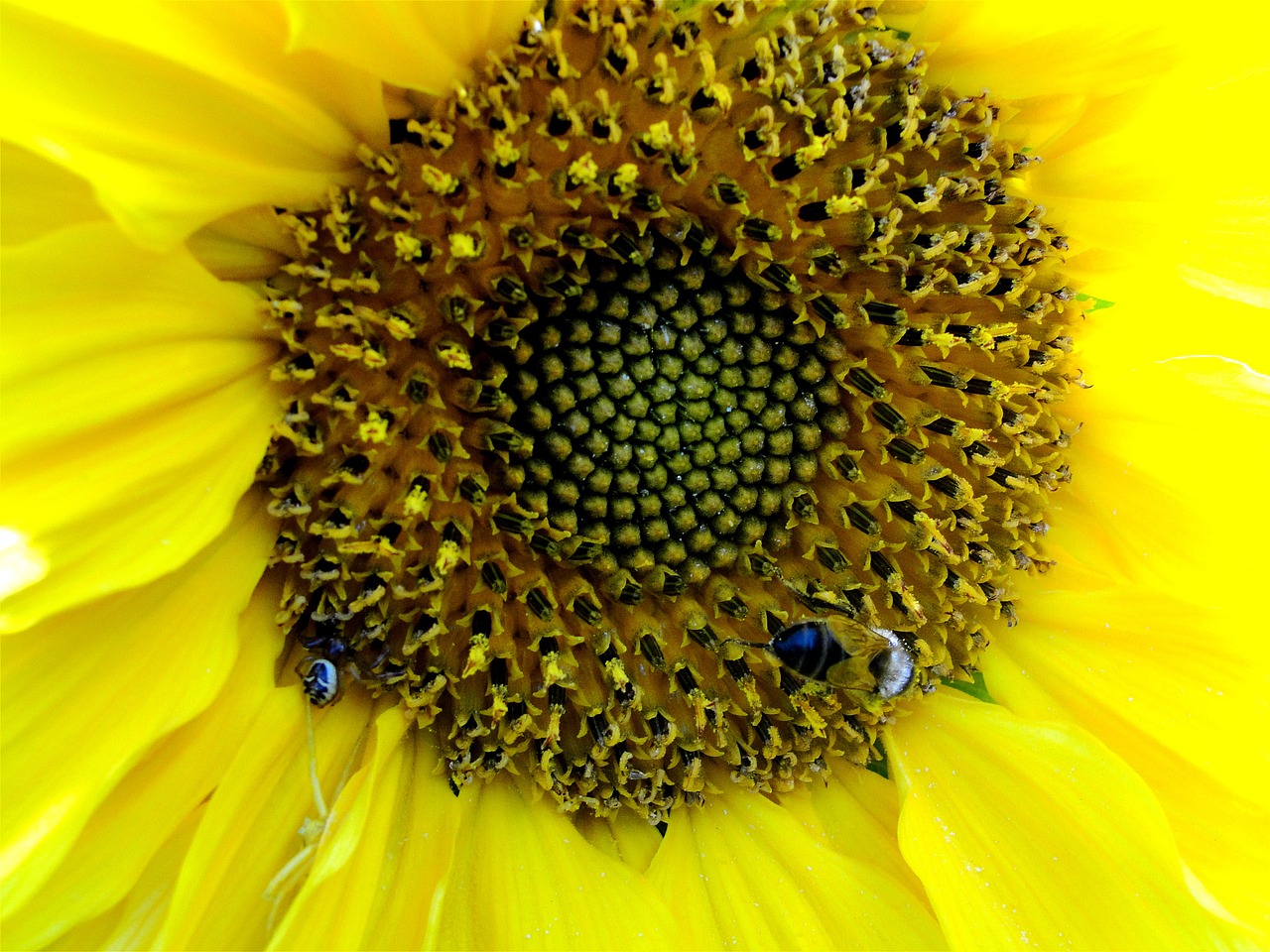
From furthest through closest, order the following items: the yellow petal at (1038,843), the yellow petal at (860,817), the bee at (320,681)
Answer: the yellow petal at (860,817) < the yellow petal at (1038,843) < the bee at (320,681)

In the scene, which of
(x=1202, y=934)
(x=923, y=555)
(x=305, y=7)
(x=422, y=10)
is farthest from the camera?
(x=923, y=555)

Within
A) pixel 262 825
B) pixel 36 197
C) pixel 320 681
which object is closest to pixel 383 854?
pixel 262 825

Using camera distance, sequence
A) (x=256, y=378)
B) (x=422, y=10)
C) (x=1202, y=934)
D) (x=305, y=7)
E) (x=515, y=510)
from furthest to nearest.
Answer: (x=1202, y=934) → (x=515, y=510) → (x=256, y=378) → (x=422, y=10) → (x=305, y=7)

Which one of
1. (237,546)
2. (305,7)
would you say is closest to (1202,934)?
(237,546)

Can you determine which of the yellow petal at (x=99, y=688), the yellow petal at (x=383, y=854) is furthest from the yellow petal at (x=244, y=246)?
the yellow petal at (x=383, y=854)

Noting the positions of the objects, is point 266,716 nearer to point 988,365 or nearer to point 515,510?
point 515,510

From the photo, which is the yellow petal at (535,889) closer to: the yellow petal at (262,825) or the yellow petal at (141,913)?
the yellow petal at (262,825)
